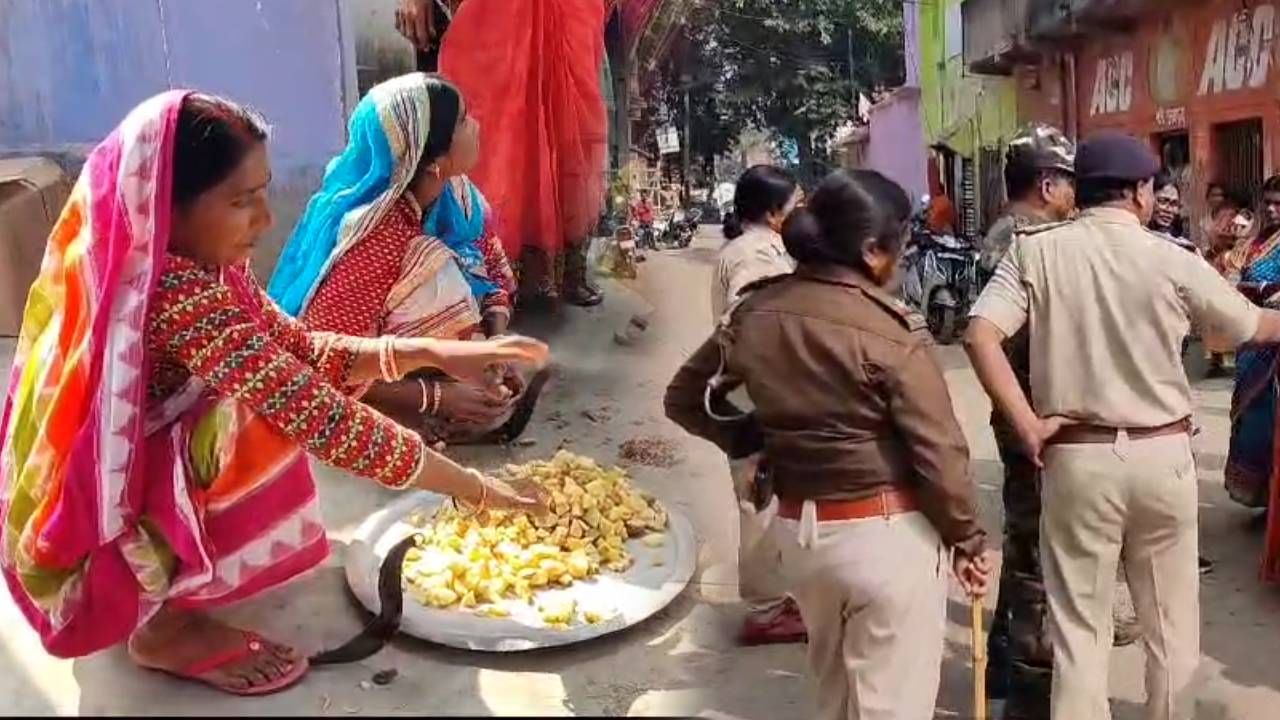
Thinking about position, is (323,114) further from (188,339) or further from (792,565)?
(792,565)

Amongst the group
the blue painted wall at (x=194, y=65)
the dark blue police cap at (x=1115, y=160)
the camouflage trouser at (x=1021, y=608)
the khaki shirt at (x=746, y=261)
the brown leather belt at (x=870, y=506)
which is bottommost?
the camouflage trouser at (x=1021, y=608)

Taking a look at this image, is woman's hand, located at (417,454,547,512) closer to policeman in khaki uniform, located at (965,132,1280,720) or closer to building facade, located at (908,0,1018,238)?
policeman in khaki uniform, located at (965,132,1280,720)

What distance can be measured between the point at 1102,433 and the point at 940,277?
115 inches

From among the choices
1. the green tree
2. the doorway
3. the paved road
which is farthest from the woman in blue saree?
the doorway

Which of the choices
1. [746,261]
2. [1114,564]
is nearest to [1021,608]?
[1114,564]

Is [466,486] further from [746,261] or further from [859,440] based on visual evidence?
[746,261]

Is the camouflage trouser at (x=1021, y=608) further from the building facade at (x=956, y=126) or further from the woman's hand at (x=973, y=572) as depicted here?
the building facade at (x=956, y=126)

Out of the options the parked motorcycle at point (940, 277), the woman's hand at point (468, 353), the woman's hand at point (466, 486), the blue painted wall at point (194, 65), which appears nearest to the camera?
the woman's hand at point (466, 486)

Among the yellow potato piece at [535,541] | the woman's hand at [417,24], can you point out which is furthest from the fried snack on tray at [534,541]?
the woman's hand at [417,24]

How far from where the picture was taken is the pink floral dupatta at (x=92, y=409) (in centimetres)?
141

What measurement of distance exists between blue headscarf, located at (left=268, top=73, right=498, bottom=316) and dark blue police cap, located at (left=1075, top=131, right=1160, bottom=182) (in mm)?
1164

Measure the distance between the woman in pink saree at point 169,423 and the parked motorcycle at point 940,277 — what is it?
345 centimetres

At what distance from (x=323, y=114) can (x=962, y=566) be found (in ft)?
4.67

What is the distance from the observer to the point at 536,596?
204 cm
